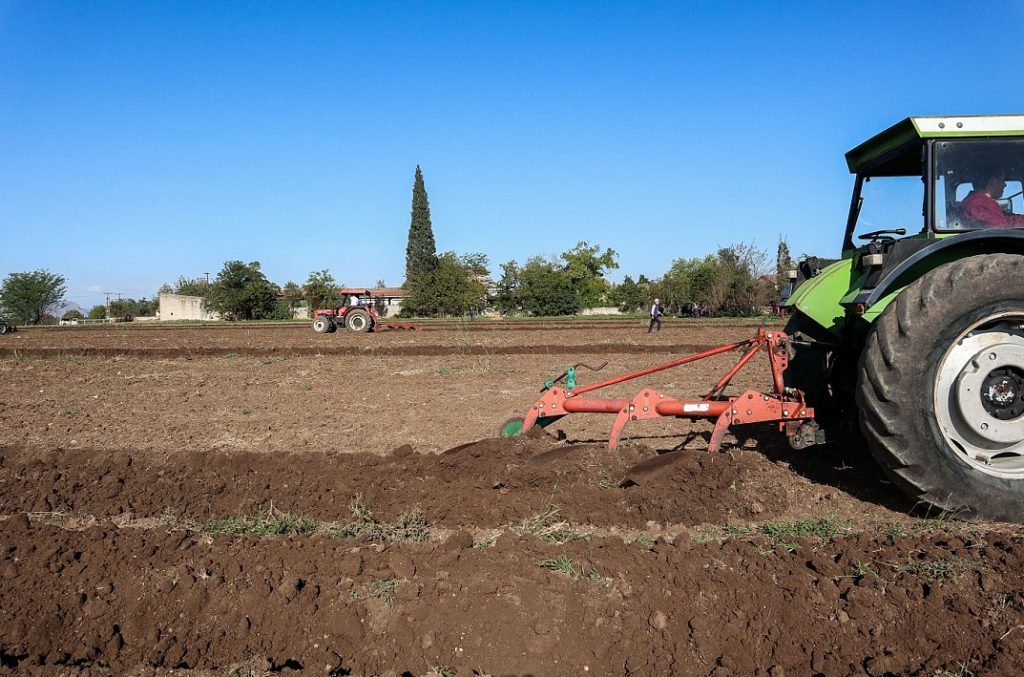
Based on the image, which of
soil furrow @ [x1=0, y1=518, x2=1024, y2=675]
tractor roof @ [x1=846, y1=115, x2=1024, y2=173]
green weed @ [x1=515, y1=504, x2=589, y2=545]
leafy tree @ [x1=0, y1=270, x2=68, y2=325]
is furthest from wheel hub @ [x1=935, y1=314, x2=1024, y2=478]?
leafy tree @ [x1=0, y1=270, x2=68, y2=325]

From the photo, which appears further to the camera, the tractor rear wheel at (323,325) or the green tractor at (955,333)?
the tractor rear wheel at (323,325)

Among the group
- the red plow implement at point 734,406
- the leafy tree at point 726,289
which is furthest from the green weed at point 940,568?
the leafy tree at point 726,289

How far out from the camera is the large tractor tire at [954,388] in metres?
3.91

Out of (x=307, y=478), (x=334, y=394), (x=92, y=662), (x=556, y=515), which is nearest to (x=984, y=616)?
(x=556, y=515)

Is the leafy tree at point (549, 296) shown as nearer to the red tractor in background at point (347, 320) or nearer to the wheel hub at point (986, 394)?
the red tractor in background at point (347, 320)

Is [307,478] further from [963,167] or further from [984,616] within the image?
[963,167]

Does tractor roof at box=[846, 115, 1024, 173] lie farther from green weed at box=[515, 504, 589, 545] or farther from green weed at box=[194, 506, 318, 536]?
green weed at box=[194, 506, 318, 536]

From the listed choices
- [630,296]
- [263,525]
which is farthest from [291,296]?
[263,525]

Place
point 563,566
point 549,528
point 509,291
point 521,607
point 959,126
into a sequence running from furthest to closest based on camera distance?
point 509,291
point 959,126
point 549,528
point 563,566
point 521,607

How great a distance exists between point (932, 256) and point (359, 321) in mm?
26145

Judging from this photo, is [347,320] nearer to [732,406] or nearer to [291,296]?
[732,406]

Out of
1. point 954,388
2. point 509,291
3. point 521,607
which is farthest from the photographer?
point 509,291

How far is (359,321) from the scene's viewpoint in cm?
2909

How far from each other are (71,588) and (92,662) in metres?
0.68
